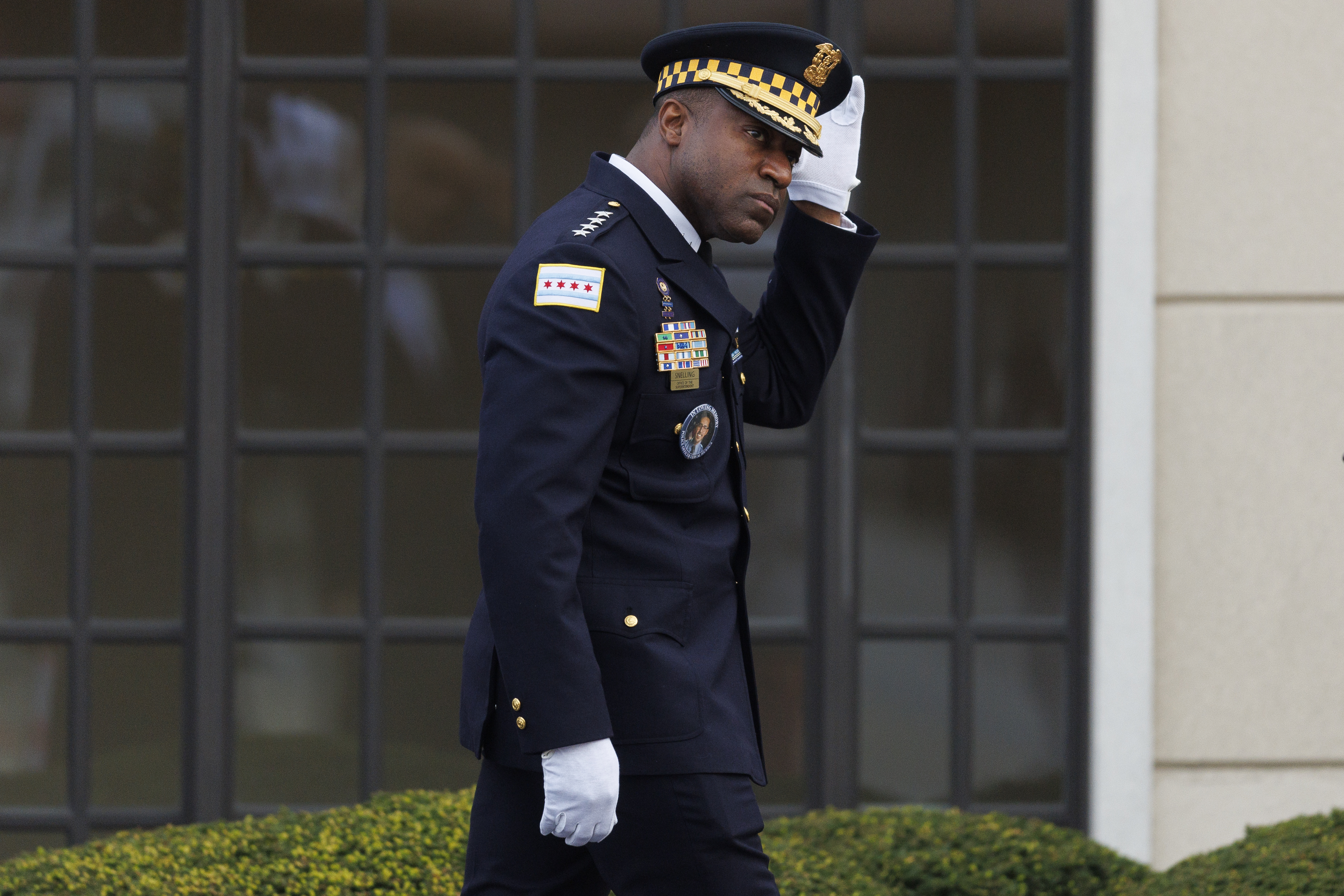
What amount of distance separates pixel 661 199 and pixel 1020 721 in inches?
121

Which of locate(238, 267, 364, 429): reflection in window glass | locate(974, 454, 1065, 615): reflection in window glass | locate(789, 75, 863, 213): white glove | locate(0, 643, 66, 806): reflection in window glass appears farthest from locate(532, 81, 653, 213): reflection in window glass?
locate(0, 643, 66, 806): reflection in window glass

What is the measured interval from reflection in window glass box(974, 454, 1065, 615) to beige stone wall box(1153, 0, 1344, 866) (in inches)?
13.5

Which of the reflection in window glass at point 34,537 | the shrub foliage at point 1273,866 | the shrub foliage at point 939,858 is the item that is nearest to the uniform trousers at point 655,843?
the shrub foliage at point 939,858

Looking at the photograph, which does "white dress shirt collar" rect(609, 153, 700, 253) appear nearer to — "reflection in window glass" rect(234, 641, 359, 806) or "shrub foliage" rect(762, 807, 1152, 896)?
"shrub foliage" rect(762, 807, 1152, 896)

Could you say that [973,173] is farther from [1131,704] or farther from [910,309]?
[1131,704]

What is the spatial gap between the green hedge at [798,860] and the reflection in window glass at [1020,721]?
0.62 m

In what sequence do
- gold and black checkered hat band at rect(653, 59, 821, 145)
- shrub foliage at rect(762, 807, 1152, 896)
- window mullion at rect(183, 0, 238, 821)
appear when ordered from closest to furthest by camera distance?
gold and black checkered hat band at rect(653, 59, 821, 145)
shrub foliage at rect(762, 807, 1152, 896)
window mullion at rect(183, 0, 238, 821)

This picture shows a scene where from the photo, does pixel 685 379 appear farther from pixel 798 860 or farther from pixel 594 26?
pixel 594 26

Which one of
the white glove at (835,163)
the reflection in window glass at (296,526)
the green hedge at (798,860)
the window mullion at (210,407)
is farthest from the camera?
the reflection in window glass at (296,526)

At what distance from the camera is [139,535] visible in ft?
16.2

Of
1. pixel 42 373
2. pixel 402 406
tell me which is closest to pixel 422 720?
pixel 402 406

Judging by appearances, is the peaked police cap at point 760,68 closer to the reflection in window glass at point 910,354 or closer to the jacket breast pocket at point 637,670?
the jacket breast pocket at point 637,670

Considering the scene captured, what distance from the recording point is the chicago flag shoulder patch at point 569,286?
7.27ft

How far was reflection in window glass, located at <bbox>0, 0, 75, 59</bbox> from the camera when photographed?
495 centimetres
